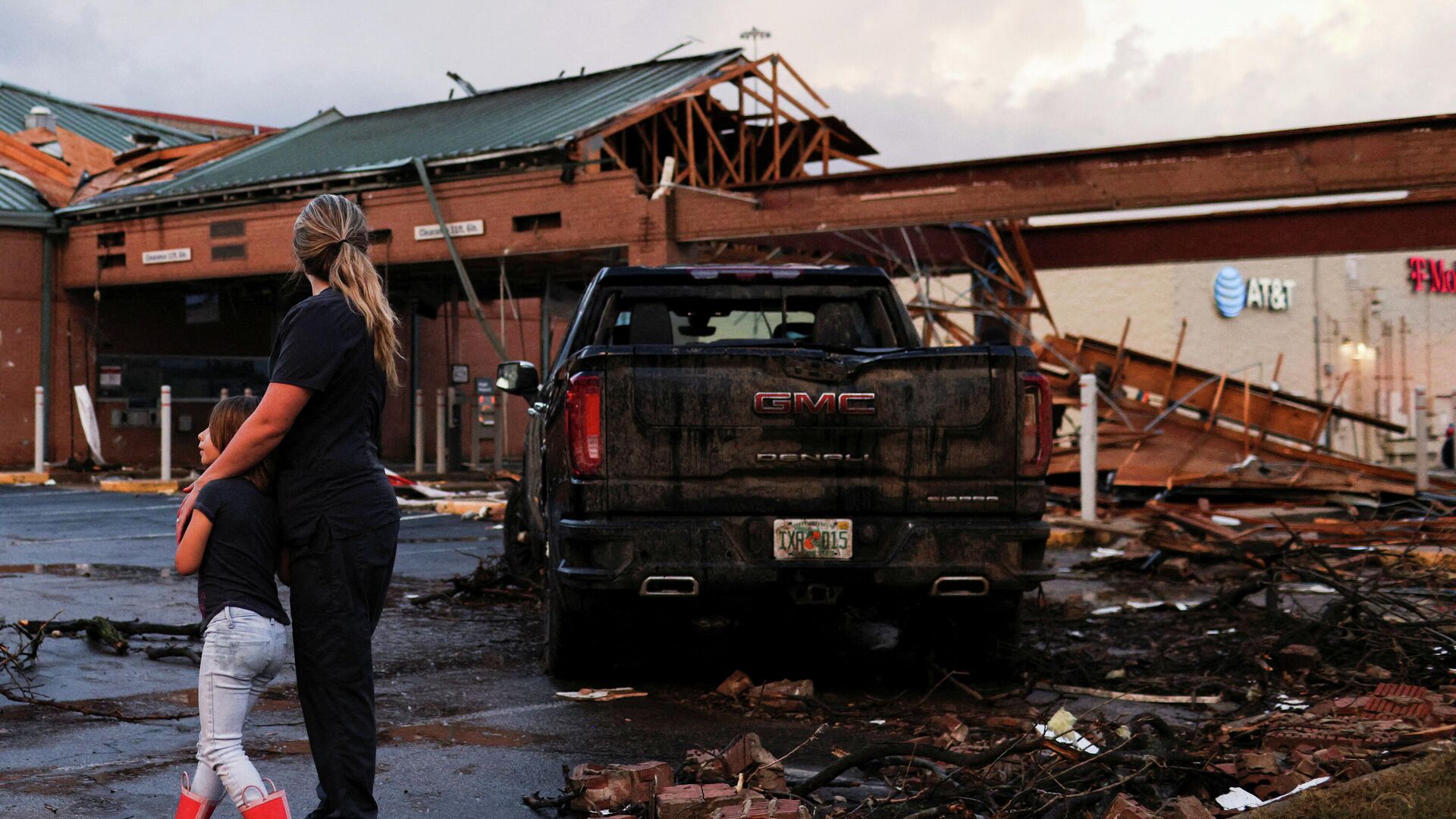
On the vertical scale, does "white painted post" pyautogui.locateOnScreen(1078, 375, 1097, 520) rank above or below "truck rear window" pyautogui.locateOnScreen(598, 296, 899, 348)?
below

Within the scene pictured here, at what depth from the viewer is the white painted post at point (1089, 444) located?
12670 millimetres

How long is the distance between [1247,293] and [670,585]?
43.6 m

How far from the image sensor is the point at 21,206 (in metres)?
26.6

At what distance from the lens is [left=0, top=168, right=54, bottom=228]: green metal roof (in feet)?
86.1

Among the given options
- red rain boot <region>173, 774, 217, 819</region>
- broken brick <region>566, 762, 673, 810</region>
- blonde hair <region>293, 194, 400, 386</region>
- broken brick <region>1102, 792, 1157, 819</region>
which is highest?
blonde hair <region>293, 194, 400, 386</region>

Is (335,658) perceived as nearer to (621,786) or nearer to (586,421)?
(621,786)

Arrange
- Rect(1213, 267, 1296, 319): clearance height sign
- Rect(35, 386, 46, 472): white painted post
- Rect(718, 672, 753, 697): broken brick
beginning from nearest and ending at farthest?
Rect(718, 672, 753, 697): broken brick < Rect(35, 386, 46, 472): white painted post < Rect(1213, 267, 1296, 319): clearance height sign

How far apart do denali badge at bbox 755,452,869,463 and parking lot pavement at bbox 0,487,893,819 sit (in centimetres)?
105

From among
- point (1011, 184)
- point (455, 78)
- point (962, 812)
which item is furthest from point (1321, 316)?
point (962, 812)

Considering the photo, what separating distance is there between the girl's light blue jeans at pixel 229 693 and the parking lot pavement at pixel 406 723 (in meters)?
0.85

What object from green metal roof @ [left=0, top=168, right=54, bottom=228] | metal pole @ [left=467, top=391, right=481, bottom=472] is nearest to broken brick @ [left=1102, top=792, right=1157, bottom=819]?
metal pole @ [left=467, top=391, right=481, bottom=472]

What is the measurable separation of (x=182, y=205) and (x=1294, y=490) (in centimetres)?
1999

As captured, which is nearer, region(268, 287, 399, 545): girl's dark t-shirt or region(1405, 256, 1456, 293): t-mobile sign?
region(268, 287, 399, 545): girl's dark t-shirt

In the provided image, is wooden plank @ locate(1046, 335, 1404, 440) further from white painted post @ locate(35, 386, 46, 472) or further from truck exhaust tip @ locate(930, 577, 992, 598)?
white painted post @ locate(35, 386, 46, 472)
